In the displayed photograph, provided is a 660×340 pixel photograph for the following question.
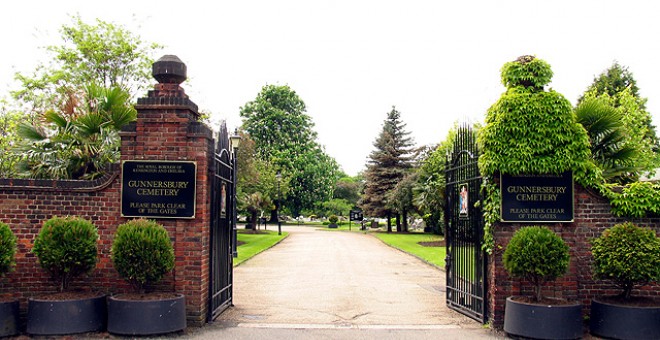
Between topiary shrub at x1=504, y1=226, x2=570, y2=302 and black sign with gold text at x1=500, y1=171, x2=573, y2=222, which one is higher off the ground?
black sign with gold text at x1=500, y1=171, x2=573, y2=222

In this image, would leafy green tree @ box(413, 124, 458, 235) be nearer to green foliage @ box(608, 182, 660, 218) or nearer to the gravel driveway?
the gravel driveway

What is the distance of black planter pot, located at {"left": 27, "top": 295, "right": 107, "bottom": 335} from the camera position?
768 centimetres

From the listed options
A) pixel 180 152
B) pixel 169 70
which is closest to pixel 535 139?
pixel 180 152

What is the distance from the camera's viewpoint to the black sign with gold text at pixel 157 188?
8625 millimetres

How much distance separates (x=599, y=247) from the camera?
8219mm

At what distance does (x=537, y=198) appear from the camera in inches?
346

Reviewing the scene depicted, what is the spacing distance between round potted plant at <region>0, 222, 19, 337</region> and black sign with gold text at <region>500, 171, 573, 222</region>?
23.0 ft

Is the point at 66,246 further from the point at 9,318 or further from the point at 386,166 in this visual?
the point at 386,166

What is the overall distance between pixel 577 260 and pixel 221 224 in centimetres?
586

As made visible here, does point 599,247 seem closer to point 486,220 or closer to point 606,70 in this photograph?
point 486,220

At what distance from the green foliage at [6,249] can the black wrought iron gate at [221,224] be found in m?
2.78

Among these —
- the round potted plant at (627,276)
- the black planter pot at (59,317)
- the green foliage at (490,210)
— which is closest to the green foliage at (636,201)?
the round potted plant at (627,276)

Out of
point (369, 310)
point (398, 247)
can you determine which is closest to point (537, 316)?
point (369, 310)

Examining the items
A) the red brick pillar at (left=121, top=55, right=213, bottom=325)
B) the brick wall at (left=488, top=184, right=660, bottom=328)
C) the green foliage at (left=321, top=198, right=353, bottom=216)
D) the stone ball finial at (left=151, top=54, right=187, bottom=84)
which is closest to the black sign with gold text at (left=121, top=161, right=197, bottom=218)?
the red brick pillar at (left=121, top=55, right=213, bottom=325)
